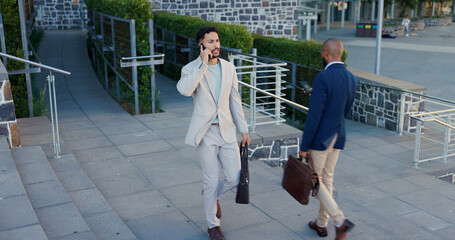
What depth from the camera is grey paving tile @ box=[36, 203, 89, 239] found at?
4102mm

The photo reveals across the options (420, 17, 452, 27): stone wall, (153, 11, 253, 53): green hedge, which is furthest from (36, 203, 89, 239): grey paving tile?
(420, 17, 452, 27): stone wall

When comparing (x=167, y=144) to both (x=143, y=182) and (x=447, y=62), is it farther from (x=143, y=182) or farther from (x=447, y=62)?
(x=447, y=62)

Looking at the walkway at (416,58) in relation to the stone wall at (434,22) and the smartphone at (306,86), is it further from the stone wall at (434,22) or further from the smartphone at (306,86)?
the stone wall at (434,22)

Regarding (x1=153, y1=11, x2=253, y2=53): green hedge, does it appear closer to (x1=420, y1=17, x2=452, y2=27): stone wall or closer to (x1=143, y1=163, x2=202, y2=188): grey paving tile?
(x1=143, y1=163, x2=202, y2=188): grey paving tile

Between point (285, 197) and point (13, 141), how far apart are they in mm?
3180

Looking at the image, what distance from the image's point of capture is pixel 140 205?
205 inches

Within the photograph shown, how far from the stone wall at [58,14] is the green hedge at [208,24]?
8.10 metres

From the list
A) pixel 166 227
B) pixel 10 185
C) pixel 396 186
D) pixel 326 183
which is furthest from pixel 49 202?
pixel 396 186

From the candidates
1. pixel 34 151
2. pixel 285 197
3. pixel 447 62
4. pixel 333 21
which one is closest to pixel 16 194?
pixel 34 151

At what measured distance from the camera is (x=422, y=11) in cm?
5341

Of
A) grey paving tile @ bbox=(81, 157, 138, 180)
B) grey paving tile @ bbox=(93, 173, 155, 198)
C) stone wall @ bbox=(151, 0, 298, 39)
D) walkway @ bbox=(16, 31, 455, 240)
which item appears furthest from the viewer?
stone wall @ bbox=(151, 0, 298, 39)

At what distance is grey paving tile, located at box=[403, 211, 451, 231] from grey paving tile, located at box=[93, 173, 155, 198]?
278 centimetres

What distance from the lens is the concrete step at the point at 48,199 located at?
4117 mm

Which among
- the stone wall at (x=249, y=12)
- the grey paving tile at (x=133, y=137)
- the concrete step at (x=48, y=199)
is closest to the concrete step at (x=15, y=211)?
the concrete step at (x=48, y=199)
